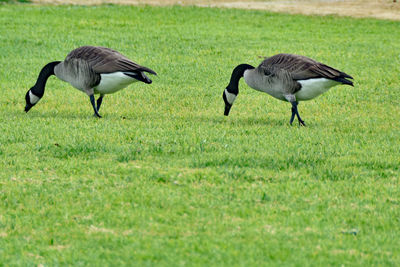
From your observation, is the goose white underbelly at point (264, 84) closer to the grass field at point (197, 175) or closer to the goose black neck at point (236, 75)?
the goose black neck at point (236, 75)

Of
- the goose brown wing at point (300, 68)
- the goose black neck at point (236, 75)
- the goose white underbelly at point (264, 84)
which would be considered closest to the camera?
the goose brown wing at point (300, 68)

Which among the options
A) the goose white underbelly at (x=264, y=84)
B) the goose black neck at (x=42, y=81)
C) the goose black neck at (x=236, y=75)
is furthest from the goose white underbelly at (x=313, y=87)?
the goose black neck at (x=42, y=81)

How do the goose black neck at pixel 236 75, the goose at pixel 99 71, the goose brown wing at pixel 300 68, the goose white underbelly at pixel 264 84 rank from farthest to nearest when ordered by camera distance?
the goose black neck at pixel 236 75, the goose white underbelly at pixel 264 84, the goose at pixel 99 71, the goose brown wing at pixel 300 68

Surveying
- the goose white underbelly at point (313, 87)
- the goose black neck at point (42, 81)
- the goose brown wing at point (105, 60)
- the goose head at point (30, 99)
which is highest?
the goose brown wing at point (105, 60)

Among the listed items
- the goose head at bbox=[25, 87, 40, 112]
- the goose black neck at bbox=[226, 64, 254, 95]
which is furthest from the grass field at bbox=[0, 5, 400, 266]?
the goose black neck at bbox=[226, 64, 254, 95]

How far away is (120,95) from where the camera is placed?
1600 cm

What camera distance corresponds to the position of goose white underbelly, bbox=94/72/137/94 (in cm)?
1208

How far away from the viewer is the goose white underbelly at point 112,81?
39.6 feet

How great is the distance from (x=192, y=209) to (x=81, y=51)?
6294mm

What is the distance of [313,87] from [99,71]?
3.91m

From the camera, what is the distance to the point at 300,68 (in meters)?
11.7

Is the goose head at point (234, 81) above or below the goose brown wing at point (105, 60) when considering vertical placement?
below

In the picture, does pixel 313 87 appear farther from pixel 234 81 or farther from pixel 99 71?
pixel 99 71

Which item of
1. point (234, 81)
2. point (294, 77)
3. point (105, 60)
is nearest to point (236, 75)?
point (234, 81)
